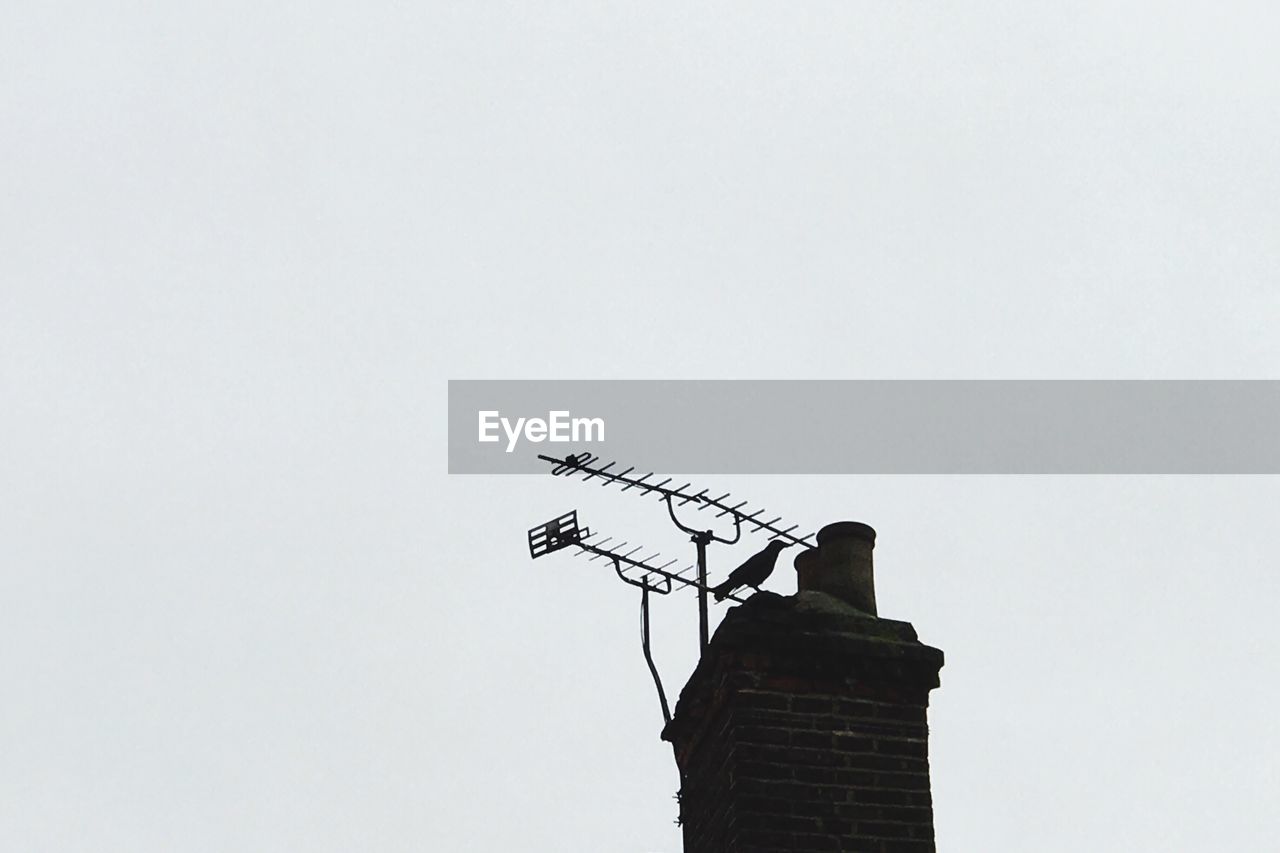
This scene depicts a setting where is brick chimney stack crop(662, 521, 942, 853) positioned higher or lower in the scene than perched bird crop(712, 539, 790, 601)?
lower

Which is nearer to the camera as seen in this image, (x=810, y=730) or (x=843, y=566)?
(x=810, y=730)

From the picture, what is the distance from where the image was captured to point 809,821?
24.8 feet

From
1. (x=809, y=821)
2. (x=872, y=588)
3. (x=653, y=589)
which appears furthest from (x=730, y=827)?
(x=653, y=589)

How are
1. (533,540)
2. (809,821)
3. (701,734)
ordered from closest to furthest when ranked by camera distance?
(809,821) < (701,734) < (533,540)

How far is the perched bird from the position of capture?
878cm

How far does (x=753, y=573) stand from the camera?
8.78m

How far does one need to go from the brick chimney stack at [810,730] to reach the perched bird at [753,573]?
58cm

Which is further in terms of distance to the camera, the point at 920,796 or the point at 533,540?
the point at 533,540

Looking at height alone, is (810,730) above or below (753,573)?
below

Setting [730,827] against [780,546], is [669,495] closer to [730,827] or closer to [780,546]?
[780,546]

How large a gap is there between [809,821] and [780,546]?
1687 mm

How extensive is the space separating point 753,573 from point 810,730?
118 centimetres

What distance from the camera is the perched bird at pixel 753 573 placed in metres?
8.78

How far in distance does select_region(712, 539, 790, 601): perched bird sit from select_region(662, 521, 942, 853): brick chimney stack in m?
0.58
